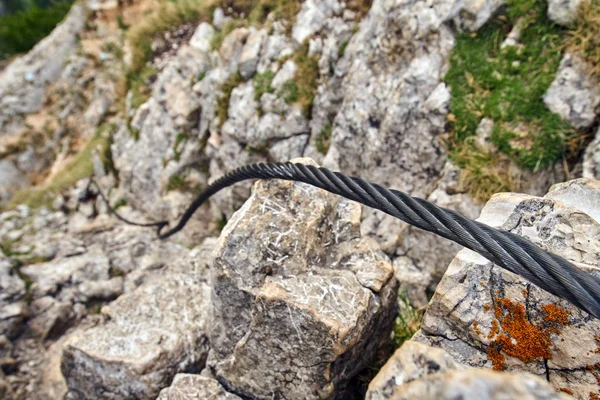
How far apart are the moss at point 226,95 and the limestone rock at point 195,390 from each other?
5082 millimetres

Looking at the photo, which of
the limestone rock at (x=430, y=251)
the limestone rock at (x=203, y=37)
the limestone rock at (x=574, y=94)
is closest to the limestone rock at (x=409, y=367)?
the limestone rock at (x=430, y=251)

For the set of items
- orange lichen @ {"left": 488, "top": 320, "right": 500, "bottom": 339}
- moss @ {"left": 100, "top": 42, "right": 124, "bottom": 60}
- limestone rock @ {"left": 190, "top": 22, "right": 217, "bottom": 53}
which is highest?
limestone rock @ {"left": 190, "top": 22, "right": 217, "bottom": 53}

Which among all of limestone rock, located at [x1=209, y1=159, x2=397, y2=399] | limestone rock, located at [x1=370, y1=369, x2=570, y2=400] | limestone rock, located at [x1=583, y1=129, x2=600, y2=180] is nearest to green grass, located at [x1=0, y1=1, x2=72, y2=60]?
limestone rock, located at [x1=209, y1=159, x2=397, y2=399]

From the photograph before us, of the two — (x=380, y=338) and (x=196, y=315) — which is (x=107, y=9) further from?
(x=380, y=338)

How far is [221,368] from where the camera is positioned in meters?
2.91

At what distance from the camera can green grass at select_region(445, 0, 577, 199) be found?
12.4ft

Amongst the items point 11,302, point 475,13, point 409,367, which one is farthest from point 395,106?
point 11,302

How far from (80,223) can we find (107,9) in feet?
31.7

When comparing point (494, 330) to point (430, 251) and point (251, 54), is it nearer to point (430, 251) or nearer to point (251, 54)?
point (430, 251)

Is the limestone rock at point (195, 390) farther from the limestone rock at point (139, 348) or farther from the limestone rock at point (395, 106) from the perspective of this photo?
the limestone rock at point (395, 106)

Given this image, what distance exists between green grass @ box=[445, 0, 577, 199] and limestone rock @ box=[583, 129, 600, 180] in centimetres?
19

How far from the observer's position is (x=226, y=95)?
22.8 ft

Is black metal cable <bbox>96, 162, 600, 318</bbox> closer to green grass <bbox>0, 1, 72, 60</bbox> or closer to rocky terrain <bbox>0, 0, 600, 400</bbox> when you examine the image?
rocky terrain <bbox>0, 0, 600, 400</bbox>

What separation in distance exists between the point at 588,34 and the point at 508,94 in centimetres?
88
